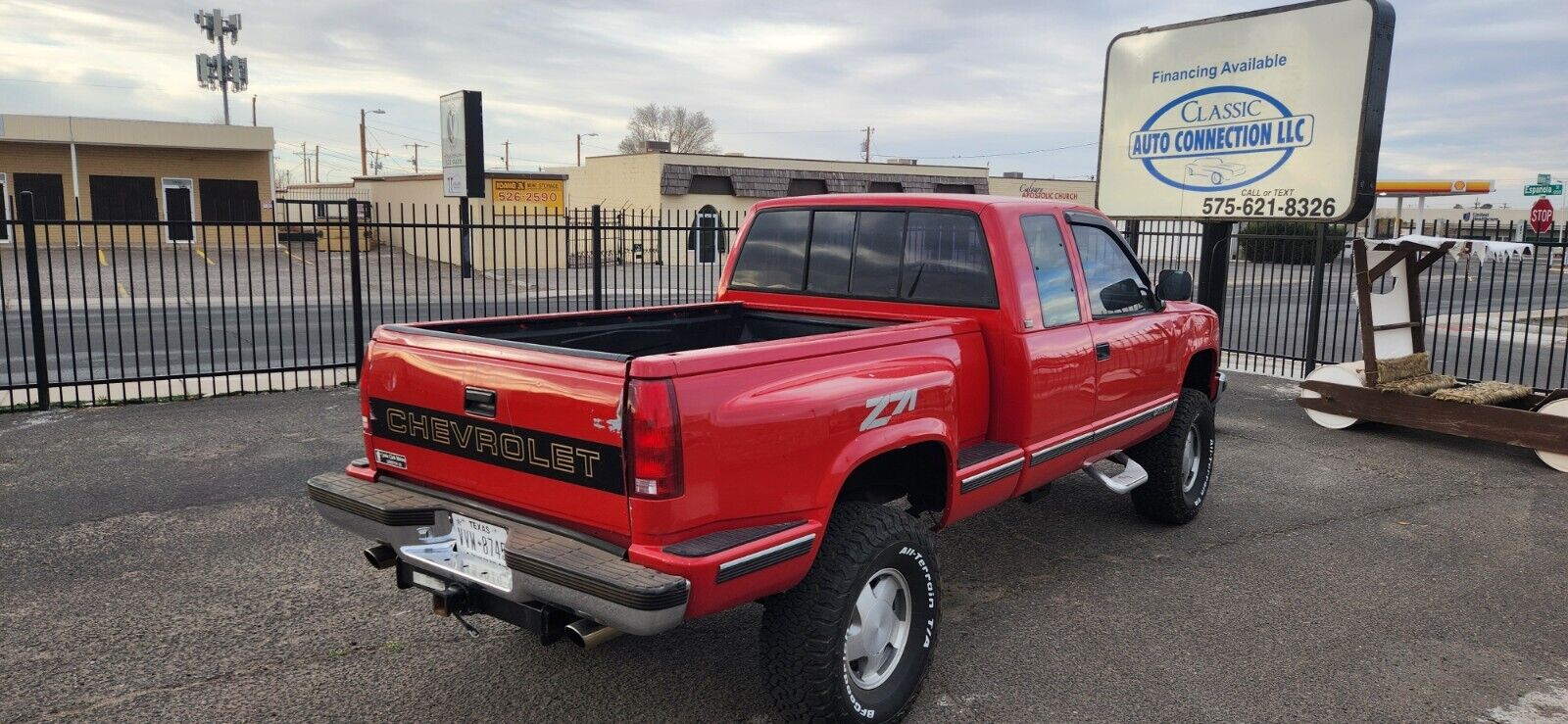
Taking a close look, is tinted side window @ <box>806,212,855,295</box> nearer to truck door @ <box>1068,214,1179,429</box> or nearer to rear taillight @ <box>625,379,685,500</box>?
truck door @ <box>1068,214,1179,429</box>

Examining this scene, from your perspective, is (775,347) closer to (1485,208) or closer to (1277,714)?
(1277,714)

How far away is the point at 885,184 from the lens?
42.5m

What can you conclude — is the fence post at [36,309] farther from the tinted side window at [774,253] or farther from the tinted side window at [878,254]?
the tinted side window at [878,254]

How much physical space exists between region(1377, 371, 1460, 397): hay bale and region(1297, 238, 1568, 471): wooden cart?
4 cm

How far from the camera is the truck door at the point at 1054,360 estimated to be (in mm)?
4422

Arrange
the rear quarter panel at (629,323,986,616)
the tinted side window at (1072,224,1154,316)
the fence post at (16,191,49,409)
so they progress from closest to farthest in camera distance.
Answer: the rear quarter panel at (629,323,986,616), the tinted side window at (1072,224,1154,316), the fence post at (16,191,49,409)

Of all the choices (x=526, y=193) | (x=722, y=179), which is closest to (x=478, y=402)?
(x=526, y=193)

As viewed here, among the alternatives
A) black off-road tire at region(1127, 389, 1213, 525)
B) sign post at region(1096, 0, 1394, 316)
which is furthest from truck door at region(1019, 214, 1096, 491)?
sign post at region(1096, 0, 1394, 316)

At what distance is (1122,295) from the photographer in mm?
5328

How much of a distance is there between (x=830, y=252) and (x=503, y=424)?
2222 mm

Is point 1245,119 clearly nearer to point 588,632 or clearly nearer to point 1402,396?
point 1402,396

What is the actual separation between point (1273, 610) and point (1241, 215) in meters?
6.44

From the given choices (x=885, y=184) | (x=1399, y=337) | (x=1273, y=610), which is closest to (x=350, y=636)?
(x=1273, y=610)

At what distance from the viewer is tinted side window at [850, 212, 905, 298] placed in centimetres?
478
